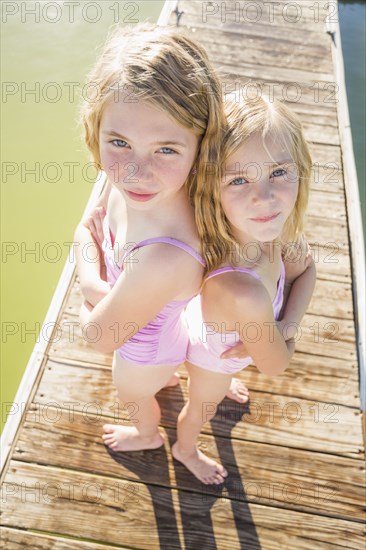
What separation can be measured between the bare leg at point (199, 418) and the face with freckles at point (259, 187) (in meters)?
0.63

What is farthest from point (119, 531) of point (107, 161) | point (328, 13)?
point (328, 13)

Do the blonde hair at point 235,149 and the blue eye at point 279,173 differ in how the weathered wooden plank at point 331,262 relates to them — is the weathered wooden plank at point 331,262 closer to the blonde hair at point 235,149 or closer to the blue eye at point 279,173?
the blonde hair at point 235,149

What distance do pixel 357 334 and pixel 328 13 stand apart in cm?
370

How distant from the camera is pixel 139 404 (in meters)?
2.09

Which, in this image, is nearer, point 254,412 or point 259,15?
point 254,412

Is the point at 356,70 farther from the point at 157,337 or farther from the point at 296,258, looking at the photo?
the point at 157,337

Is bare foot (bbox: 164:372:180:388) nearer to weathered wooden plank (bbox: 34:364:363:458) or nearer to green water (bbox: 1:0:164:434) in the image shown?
weathered wooden plank (bbox: 34:364:363:458)

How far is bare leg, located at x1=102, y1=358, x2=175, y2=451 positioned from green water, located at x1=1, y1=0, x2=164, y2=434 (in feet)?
3.06

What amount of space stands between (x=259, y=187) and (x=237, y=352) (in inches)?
22.1

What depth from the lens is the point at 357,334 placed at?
9.34 ft

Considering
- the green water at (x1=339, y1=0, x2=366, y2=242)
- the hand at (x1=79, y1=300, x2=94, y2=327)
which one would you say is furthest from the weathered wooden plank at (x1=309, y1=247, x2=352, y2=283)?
the hand at (x1=79, y1=300, x2=94, y2=327)

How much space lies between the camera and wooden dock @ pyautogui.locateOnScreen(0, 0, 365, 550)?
223 centimetres

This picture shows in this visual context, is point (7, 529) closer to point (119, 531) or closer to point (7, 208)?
point (119, 531)

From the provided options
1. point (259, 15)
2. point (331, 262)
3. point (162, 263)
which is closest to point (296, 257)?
point (162, 263)
